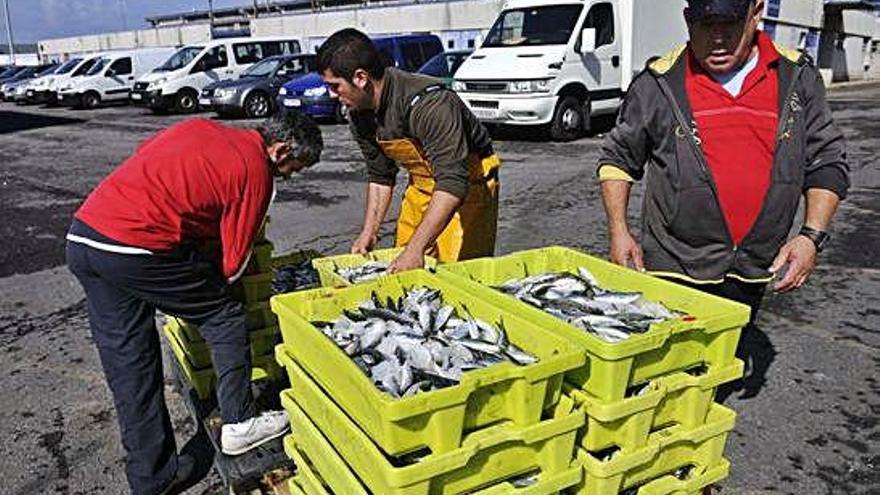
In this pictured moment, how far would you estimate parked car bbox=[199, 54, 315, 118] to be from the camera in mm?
19453

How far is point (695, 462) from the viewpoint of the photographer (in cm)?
237

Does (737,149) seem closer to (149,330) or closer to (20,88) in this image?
(149,330)

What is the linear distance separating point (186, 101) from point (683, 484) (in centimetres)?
2261

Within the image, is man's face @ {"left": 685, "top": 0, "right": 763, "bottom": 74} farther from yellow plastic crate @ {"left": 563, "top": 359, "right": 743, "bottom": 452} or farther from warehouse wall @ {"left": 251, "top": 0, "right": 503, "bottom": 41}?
warehouse wall @ {"left": 251, "top": 0, "right": 503, "bottom": 41}

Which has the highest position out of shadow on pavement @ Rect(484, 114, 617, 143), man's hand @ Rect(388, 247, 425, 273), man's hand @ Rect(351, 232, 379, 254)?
man's hand @ Rect(388, 247, 425, 273)

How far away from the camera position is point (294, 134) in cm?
301

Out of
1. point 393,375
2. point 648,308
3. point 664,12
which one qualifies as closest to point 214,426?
point 393,375

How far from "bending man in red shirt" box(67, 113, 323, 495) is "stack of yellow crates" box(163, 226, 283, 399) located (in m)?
0.39

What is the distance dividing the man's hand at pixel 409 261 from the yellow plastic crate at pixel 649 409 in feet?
3.69

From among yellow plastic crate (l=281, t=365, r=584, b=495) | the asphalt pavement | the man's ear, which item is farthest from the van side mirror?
yellow plastic crate (l=281, t=365, r=584, b=495)

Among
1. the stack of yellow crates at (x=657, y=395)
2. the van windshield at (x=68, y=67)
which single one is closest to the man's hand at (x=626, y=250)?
the stack of yellow crates at (x=657, y=395)

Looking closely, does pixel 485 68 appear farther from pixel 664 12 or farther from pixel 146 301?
pixel 146 301

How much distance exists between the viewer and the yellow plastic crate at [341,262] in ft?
11.0

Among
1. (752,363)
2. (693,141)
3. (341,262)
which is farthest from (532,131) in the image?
(693,141)
